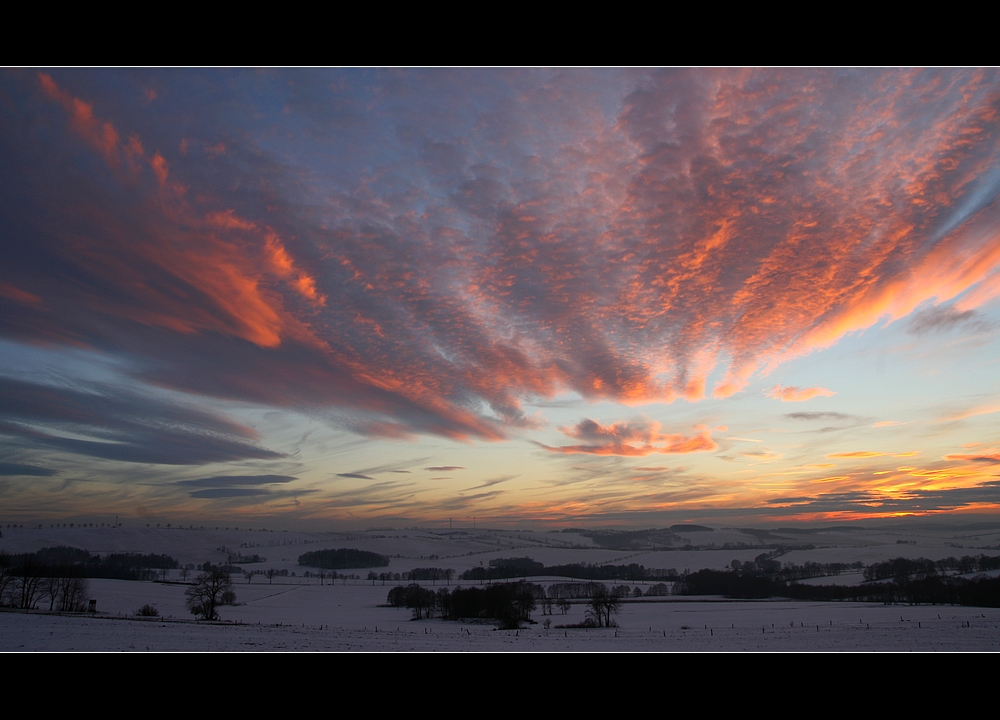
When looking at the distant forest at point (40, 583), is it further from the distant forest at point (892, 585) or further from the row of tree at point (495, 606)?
the distant forest at point (892, 585)

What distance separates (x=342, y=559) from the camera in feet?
449

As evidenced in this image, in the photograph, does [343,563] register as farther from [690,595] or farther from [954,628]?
[954,628]

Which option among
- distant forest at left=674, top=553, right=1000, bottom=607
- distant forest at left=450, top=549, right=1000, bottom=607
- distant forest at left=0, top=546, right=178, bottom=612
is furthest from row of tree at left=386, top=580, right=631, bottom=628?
distant forest at left=0, top=546, right=178, bottom=612

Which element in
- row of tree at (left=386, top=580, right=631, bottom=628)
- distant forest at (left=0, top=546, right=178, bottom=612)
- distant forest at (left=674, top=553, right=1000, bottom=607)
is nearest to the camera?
distant forest at (left=674, top=553, right=1000, bottom=607)

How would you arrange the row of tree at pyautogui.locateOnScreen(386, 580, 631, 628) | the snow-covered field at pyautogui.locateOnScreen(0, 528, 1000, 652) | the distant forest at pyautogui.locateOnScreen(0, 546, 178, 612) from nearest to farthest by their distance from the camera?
the snow-covered field at pyautogui.locateOnScreen(0, 528, 1000, 652)
the distant forest at pyautogui.locateOnScreen(0, 546, 178, 612)
the row of tree at pyautogui.locateOnScreen(386, 580, 631, 628)

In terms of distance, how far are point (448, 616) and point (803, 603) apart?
37.1 meters

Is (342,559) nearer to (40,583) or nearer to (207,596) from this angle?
(40,583)

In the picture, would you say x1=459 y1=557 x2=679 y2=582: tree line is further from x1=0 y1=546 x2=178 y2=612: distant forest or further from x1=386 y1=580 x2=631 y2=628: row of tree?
x1=0 y1=546 x2=178 y2=612: distant forest

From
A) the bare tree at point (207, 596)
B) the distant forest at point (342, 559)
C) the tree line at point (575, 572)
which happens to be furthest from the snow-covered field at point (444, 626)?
the distant forest at point (342, 559)

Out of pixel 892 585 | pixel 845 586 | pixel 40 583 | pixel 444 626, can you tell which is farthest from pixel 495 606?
pixel 845 586

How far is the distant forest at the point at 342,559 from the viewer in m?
132

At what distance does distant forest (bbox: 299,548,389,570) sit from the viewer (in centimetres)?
13200
